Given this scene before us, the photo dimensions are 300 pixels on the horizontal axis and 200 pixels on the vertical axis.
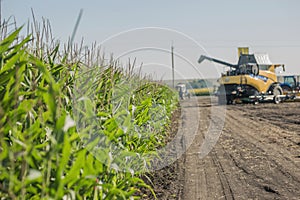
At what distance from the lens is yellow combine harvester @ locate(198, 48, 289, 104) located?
23.2 metres

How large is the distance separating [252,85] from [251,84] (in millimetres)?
80

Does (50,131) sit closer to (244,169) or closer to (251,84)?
(244,169)

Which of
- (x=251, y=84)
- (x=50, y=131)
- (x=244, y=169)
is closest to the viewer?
(x=50, y=131)

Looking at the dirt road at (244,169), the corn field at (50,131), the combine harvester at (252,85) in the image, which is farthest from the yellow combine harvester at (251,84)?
the corn field at (50,131)

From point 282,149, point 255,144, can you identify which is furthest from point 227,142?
A: point 282,149

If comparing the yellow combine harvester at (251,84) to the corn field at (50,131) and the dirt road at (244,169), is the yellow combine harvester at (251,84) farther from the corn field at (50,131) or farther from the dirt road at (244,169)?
the corn field at (50,131)

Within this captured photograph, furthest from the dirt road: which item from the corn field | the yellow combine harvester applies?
the yellow combine harvester

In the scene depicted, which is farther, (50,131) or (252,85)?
(252,85)

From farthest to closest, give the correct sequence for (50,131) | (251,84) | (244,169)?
(251,84) → (244,169) → (50,131)

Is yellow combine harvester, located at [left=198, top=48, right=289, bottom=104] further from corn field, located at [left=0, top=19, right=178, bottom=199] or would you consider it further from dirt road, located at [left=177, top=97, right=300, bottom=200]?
corn field, located at [left=0, top=19, right=178, bottom=199]

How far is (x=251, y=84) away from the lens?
23.1 m

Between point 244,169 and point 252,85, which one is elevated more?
point 252,85

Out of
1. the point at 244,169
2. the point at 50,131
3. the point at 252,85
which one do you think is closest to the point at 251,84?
the point at 252,85

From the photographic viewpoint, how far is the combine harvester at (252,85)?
23.3m
